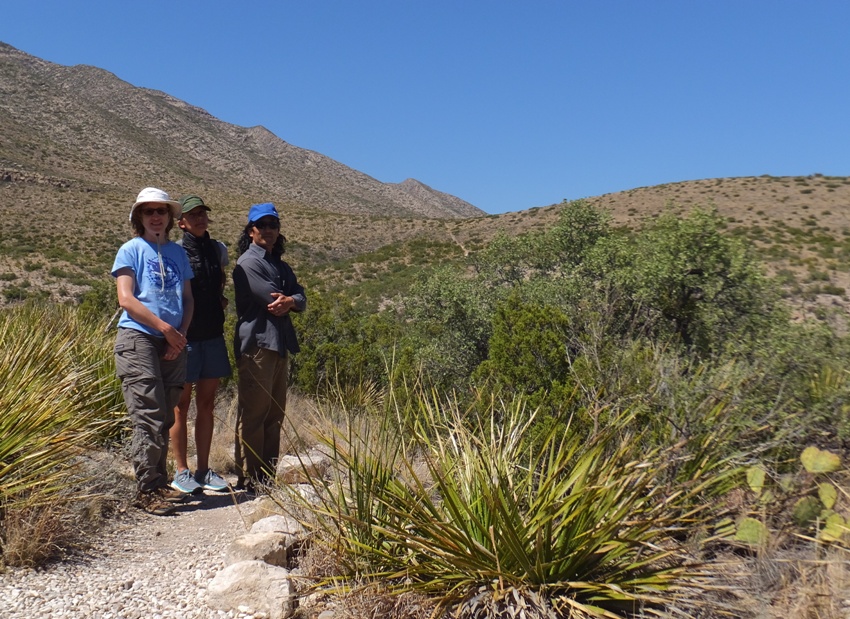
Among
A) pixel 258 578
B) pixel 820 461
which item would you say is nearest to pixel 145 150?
pixel 258 578

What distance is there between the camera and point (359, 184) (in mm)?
88688

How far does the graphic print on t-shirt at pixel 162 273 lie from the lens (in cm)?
376

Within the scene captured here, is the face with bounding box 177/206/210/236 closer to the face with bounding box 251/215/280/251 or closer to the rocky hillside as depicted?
the face with bounding box 251/215/280/251

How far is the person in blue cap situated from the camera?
159 inches

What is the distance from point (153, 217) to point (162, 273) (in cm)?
36

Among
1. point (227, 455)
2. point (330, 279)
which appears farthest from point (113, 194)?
point (227, 455)

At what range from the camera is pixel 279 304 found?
158 inches

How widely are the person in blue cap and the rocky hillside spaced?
148 ft

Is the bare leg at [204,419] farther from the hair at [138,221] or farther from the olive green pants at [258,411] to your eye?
the hair at [138,221]

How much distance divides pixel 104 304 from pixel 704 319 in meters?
9.10

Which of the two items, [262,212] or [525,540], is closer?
[525,540]

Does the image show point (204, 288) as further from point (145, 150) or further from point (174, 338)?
point (145, 150)

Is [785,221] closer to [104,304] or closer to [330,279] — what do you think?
[330,279]

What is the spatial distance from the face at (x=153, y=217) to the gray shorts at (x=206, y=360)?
0.73m
